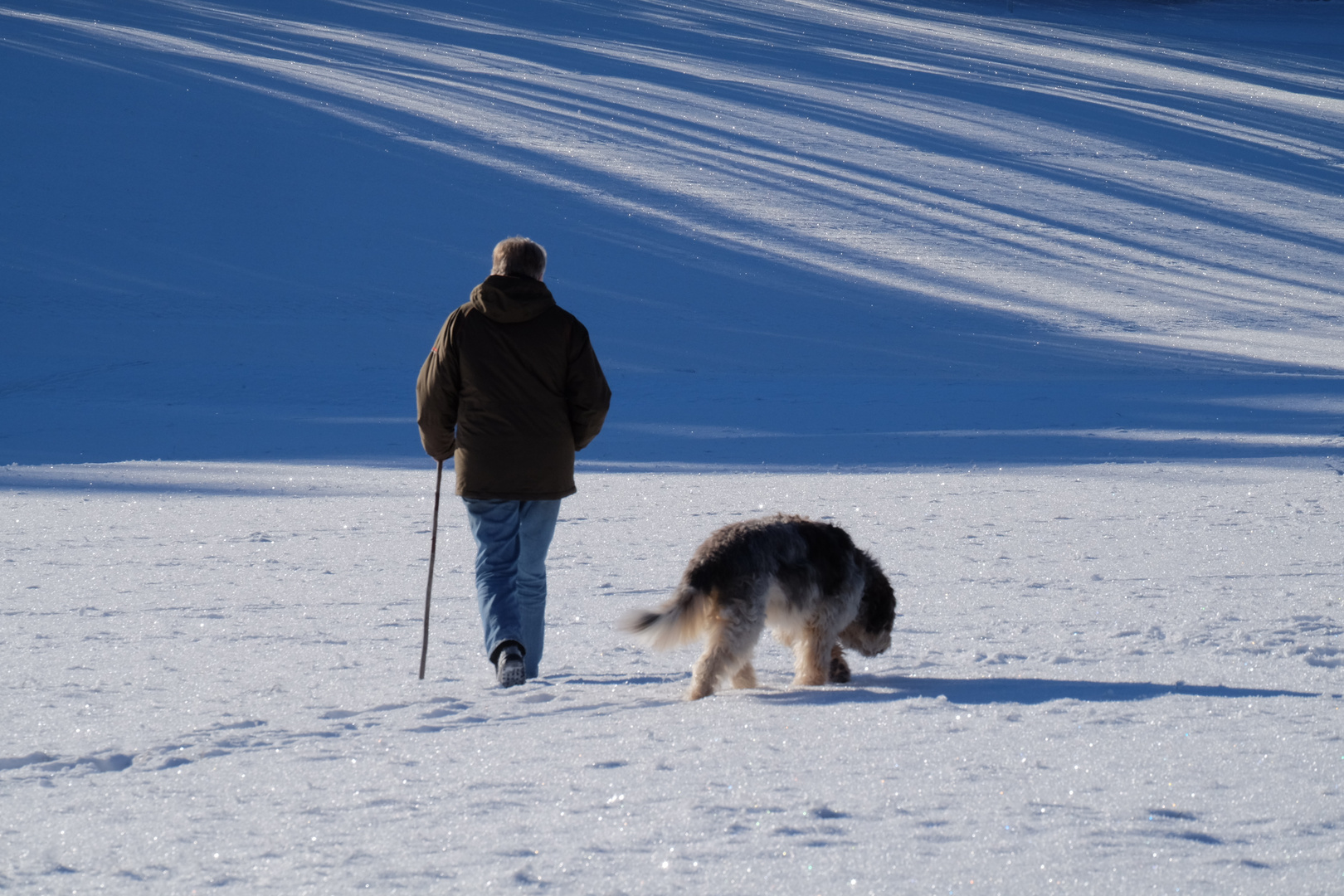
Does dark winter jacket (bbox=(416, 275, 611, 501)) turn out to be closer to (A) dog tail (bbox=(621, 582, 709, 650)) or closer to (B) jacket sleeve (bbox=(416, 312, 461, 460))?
(B) jacket sleeve (bbox=(416, 312, 461, 460))

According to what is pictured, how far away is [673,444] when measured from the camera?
38.0 ft

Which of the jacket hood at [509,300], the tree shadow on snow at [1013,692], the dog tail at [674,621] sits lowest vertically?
the tree shadow on snow at [1013,692]

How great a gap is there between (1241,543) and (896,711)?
140 inches

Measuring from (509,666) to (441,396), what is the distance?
934 millimetres

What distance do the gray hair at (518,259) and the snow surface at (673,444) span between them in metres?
1.39

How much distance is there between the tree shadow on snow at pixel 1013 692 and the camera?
354 centimetres

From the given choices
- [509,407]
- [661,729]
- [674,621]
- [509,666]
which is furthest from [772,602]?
[509,407]

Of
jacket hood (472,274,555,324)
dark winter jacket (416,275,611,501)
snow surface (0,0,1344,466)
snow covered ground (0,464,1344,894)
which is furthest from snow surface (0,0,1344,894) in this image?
jacket hood (472,274,555,324)

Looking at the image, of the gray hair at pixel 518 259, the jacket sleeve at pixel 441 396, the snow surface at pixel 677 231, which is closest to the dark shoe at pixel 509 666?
the jacket sleeve at pixel 441 396

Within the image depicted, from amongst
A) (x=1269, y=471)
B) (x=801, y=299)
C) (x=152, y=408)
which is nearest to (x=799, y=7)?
(x=801, y=299)

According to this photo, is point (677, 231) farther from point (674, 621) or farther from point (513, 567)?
point (674, 621)

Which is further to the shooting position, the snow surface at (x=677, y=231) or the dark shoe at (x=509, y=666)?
the snow surface at (x=677, y=231)

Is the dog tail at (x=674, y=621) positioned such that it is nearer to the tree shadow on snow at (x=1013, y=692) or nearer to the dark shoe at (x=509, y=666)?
the tree shadow on snow at (x=1013, y=692)

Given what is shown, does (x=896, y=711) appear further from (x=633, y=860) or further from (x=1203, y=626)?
(x=1203, y=626)
